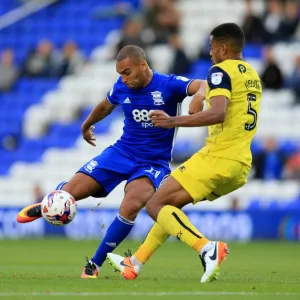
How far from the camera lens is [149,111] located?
10.5 meters

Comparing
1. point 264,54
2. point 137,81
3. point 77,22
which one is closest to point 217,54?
point 137,81

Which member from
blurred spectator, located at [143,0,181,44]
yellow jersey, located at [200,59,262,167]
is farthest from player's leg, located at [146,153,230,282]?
blurred spectator, located at [143,0,181,44]

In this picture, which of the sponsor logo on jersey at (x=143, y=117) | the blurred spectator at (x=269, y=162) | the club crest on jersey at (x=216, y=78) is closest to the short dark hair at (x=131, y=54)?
the sponsor logo on jersey at (x=143, y=117)

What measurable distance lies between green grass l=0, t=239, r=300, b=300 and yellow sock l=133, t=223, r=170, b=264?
9.0 inches

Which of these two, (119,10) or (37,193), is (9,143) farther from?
(119,10)

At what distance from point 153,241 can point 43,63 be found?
16798 mm

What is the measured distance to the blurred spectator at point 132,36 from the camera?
939 inches

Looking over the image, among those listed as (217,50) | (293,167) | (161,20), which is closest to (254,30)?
(161,20)

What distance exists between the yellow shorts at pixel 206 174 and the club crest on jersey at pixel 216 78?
724 mm

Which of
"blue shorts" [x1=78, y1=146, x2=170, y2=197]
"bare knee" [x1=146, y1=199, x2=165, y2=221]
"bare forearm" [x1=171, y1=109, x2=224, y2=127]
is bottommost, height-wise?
"bare knee" [x1=146, y1=199, x2=165, y2=221]

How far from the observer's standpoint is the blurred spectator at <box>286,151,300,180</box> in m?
20.5

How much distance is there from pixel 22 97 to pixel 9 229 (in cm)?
554

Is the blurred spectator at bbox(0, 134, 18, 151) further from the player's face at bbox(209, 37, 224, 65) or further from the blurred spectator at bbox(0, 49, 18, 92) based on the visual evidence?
the player's face at bbox(209, 37, 224, 65)

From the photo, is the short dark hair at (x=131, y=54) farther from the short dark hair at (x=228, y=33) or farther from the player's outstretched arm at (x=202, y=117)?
the player's outstretched arm at (x=202, y=117)
